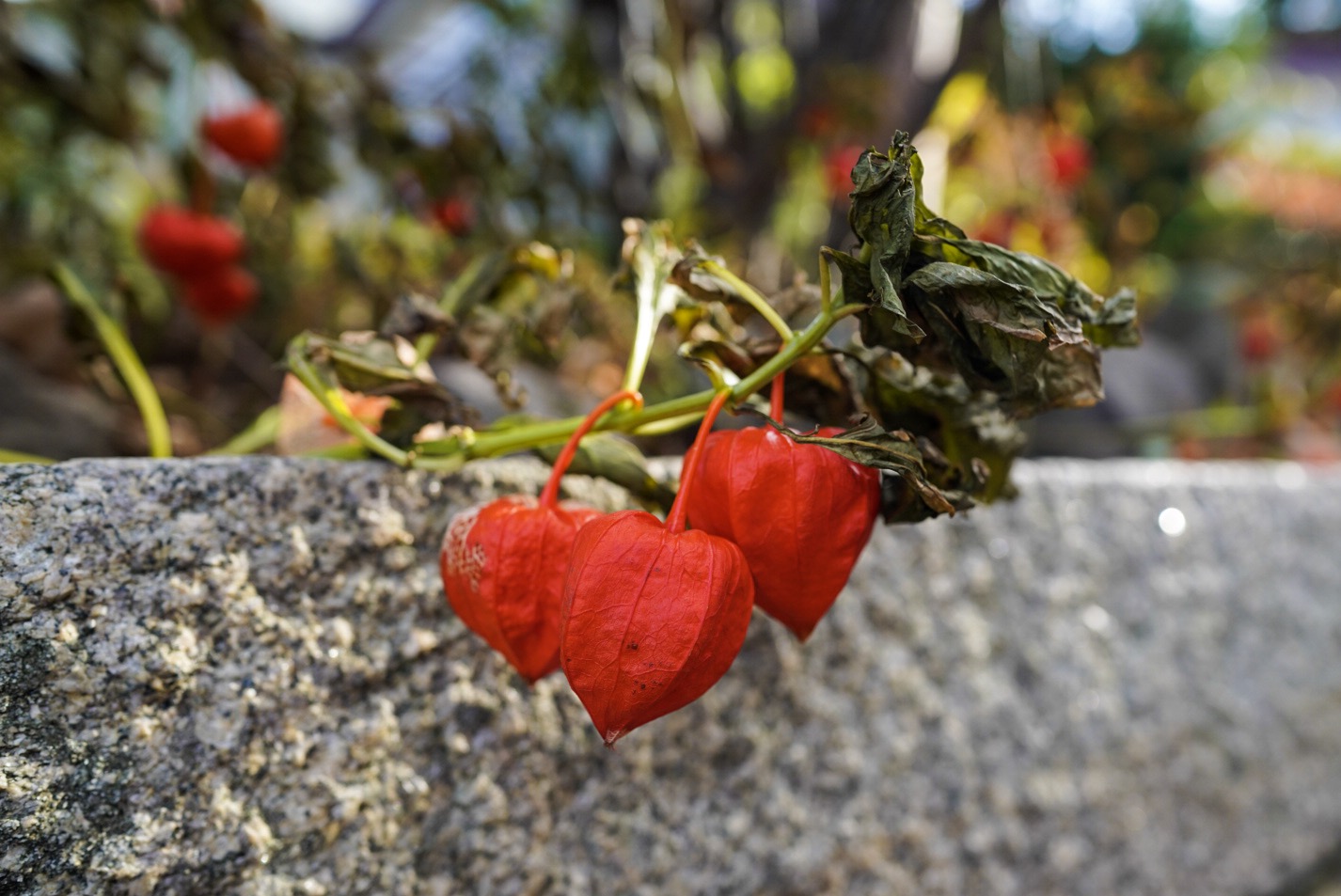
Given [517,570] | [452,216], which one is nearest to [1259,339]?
[452,216]

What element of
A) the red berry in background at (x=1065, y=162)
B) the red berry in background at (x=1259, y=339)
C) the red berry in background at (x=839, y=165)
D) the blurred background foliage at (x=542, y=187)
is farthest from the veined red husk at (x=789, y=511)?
the red berry in background at (x=1259, y=339)

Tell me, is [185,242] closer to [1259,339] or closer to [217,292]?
[217,292]

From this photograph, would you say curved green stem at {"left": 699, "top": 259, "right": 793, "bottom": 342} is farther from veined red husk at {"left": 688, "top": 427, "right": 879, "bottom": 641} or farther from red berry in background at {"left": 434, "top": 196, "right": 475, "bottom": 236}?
red berry in background at {"left": 434, "top": 196, "right": 475, "bottom": 236}

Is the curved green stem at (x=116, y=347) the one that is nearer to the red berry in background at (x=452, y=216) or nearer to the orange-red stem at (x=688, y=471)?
the orange-red stem at (x=688, y=471)

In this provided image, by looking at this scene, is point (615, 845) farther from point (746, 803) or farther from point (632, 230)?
point (632, 230)

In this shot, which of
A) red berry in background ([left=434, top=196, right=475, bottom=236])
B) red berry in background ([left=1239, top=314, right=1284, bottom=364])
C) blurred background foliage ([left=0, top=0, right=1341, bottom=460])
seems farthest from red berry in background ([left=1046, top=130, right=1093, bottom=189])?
red berry in background ([left=434, top=196, right=475, bottom=236])
